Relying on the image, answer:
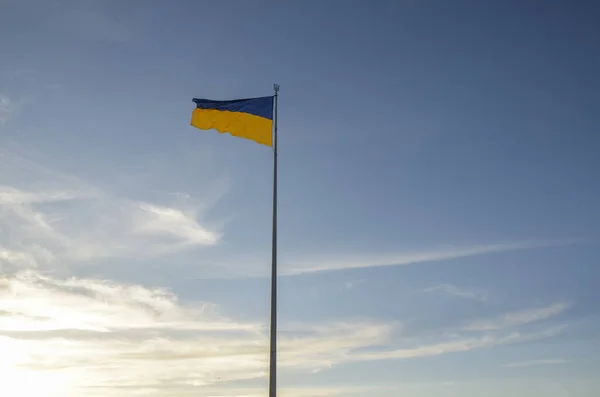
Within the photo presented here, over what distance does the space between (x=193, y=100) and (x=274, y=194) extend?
771 cm

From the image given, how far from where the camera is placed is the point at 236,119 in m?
30.7

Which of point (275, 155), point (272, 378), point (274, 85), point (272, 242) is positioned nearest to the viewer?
point (272, 378)

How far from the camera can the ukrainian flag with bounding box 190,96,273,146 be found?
30.6m

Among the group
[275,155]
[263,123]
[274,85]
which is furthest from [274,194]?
[274,85]

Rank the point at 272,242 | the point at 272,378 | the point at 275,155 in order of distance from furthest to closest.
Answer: the point at 275,155 → the point at 272,242 → the point at 272,378

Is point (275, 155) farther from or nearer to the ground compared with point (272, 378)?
farther from the ground

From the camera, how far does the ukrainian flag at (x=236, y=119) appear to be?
100 feet

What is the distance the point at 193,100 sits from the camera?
30.9 m

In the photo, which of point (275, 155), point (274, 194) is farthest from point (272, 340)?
point (275, 155)

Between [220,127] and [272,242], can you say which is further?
[220,127]

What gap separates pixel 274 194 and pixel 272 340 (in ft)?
24.9

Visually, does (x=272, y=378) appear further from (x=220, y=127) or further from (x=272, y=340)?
(x=220, y=127)

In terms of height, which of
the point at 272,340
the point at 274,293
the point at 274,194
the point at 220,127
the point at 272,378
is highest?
the point at 220,127

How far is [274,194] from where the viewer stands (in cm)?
2800
